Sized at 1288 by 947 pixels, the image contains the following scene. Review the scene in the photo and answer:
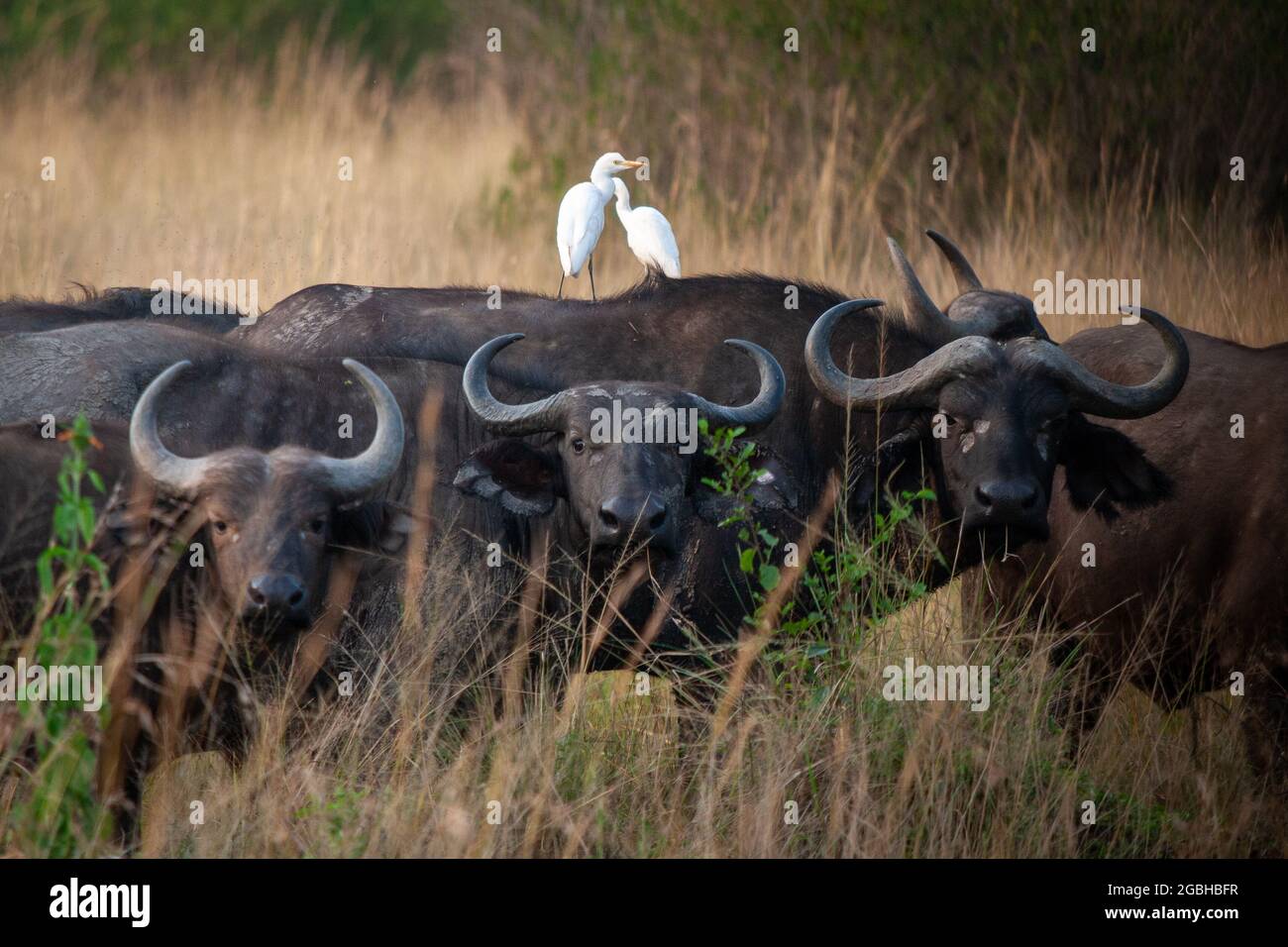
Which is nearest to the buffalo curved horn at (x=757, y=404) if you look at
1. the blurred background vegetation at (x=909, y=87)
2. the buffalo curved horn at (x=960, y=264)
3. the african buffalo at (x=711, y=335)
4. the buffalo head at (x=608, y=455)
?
the buffalo head at (x=608, y=455)

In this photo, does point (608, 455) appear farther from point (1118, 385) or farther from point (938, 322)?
point (1118, 385)

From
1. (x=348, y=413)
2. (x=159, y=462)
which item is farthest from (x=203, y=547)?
(x=348, y=413)

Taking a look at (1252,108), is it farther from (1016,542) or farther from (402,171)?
(1016,542)

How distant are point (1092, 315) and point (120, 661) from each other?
22.0ft

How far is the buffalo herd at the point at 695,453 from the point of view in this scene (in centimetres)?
485

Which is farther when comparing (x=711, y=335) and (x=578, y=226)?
(x=578, y=226)

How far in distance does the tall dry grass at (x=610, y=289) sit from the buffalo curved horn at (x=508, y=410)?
577 millimetres

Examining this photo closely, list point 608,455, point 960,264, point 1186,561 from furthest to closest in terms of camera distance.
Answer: point 960,264, point 1186,561, point 608,455

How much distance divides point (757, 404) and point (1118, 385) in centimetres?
133

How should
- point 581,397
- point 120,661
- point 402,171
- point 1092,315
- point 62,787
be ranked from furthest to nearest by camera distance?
point 402,171 < point 1092,315 < point 581,397 < point 120,661 < point 62,787

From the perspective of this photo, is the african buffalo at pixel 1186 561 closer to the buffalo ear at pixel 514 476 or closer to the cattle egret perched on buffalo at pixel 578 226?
the buffalo ear at pixel 514 476

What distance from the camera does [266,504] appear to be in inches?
181

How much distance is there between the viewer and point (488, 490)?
18.0 ft
